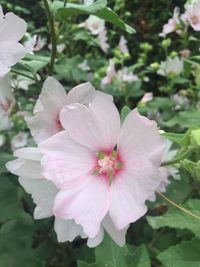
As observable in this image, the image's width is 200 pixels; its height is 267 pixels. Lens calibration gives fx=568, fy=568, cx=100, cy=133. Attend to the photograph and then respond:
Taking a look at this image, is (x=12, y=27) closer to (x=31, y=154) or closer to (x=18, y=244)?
(x=31, y=154)

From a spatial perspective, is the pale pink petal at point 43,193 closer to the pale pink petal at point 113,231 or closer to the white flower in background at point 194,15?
the pale pink petal at point 113,231

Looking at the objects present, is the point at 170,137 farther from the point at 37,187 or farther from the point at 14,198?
the point at 14,198

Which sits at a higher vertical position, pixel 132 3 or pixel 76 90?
pixel 76 90

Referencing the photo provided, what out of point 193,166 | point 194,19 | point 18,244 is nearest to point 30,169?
point 193,166

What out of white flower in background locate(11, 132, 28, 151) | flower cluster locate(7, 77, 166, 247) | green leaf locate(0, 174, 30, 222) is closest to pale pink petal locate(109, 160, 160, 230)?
flower cluster locate(7, 77, 166, 247)

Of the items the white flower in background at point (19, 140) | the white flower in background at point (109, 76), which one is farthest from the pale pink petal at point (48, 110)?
the white flower in background at point (109, 76)

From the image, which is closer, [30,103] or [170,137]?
[170,137]

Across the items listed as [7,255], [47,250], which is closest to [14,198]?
[7,255]

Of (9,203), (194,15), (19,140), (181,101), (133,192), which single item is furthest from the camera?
(181,101)
